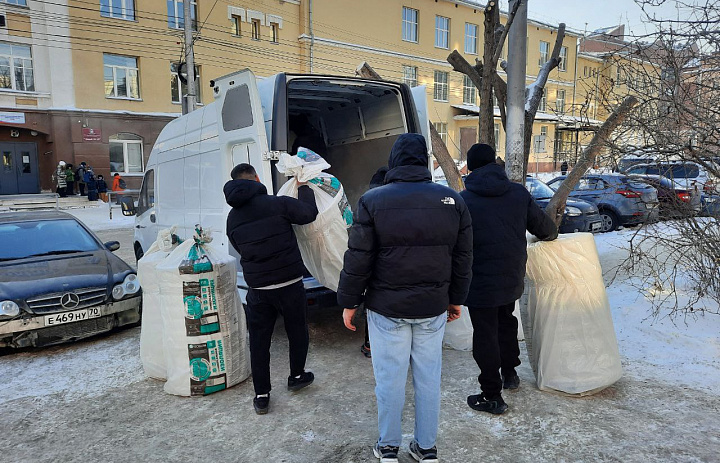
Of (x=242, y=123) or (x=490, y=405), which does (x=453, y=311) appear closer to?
(x=490, y=405)

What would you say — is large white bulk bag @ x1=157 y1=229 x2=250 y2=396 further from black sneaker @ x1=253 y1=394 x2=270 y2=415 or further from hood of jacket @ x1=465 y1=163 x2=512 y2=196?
hood of jacket @ x1=465 y1=163 x2=512 y2=196

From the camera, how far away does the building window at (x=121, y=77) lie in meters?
23.1

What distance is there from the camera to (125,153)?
79.6ft

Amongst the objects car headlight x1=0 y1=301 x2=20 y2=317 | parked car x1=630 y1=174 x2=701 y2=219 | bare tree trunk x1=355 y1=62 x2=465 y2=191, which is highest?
bare tree trunk x1=355 y1=62 x2=465 y2=191

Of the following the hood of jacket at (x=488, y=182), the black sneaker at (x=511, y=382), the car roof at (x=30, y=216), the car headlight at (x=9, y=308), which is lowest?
the black sneaker at (x=511, y=382)

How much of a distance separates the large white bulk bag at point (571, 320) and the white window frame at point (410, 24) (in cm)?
3097

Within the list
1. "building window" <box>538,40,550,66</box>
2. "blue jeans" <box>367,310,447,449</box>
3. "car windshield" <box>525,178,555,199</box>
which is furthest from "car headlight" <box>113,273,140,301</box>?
"building window" <box>538,40,550,66</box>

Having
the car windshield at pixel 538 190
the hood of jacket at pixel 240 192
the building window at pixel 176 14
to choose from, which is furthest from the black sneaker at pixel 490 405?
the building window at pixel 176 14

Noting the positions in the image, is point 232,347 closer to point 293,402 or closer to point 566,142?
point 293,402

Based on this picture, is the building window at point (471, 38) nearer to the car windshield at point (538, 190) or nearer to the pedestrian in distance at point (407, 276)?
the car windshield at point (538, 190)

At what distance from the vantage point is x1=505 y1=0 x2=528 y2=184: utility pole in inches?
217

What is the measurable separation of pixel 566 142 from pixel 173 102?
2277 cm

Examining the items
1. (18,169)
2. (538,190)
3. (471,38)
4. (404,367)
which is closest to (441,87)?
(471,38)

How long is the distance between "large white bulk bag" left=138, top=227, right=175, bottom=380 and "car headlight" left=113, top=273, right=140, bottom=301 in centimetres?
127
